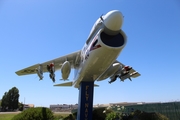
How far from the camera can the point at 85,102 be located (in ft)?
42.3

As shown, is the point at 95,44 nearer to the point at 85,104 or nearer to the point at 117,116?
the point at 85,104

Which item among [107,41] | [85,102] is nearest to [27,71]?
[85,102]

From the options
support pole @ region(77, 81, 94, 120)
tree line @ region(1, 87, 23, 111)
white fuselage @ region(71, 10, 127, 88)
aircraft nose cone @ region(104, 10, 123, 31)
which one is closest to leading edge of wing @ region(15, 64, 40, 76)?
support pole @ region(77, 81, 94, 120)

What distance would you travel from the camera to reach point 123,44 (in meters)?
9.26

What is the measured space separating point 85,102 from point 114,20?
23.4 feet

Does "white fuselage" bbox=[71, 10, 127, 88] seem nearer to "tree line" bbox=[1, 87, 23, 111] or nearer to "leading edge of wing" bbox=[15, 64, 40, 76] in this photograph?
"leading edge of wing" bbox=[15, 64, 40, 76]

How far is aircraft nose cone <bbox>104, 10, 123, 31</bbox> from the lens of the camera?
8664 millimetres

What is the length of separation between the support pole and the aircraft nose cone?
19.9ft

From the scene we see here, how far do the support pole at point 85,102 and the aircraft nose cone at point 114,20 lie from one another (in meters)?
6.06

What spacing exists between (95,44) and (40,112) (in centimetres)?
813

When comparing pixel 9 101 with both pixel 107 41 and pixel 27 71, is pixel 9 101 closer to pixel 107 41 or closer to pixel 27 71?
pixel 27 71

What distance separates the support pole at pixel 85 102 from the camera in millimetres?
12773

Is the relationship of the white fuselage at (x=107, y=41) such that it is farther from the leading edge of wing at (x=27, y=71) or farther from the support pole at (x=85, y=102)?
the leading edge of wing at (x=27, y=71)

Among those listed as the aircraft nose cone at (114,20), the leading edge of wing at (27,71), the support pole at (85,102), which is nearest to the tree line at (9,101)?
the leading edge of wing at (27,71)
